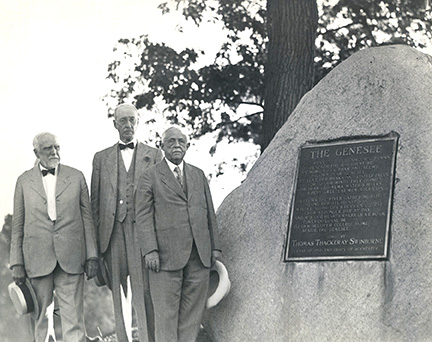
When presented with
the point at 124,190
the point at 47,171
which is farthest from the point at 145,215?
the point at 47,171

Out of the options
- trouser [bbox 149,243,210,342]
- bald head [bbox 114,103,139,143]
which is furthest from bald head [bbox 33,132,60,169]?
trouser [bbox 149,243,210,342]

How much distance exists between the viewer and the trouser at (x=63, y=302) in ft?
26.6

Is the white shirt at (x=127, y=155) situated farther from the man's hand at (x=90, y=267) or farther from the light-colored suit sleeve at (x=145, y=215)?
the man's hand at (x=90, y=267)

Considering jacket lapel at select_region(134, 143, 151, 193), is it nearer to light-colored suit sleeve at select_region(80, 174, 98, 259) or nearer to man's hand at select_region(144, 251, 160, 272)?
light-colored suit sleeve at select_region(80, 174, 98, 259)

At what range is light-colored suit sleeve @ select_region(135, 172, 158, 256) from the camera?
317 inches

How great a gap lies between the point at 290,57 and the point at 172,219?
4.78m

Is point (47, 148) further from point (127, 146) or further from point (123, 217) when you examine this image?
point (123, 217)

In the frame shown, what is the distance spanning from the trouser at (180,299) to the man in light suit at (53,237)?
64cm

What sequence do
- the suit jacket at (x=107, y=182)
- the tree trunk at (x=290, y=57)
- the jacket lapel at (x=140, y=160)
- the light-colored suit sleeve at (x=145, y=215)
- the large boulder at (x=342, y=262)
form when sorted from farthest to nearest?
the tree trunk at (x=290, y=57)
the jacket lapel at (x=140, y=160)
the suit jacket at (x=107, y=182)
the light-colored suit sleeve at (x=145, y=215)
the large boulder at (x=342, y=262)

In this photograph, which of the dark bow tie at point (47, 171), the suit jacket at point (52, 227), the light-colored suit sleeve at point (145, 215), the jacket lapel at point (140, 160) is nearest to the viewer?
the light-colored suit sleeve at point (145, 215)

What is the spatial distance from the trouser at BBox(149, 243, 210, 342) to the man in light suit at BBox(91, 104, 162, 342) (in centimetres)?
27

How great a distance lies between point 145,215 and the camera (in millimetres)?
8141

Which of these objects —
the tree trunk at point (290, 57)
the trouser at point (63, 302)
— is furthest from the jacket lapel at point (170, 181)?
the tree trunk at point (290, 57)

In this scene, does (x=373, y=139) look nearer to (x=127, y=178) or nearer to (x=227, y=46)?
(x=127, y=178)
